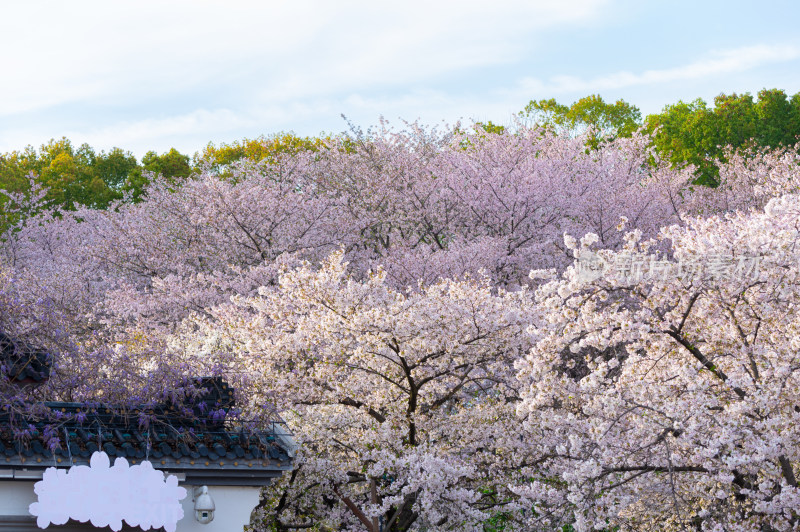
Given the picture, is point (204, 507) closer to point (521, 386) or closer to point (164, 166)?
point (521, 386)

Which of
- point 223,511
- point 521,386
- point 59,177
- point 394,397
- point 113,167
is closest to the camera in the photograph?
point 223,511

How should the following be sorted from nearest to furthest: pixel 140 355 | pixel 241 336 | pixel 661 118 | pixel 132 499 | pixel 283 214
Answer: pixel 132 499, pixel 140 355, pixel 241 336, pixel 283 214, pixel 661 118

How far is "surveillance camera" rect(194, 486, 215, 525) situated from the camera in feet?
32.3

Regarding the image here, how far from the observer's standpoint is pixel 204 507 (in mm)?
9844

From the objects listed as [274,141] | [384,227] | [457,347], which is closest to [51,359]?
[457,347]

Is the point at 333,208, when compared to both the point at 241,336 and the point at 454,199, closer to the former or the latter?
the point at 454,199

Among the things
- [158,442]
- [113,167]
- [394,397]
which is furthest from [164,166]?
[158,442]

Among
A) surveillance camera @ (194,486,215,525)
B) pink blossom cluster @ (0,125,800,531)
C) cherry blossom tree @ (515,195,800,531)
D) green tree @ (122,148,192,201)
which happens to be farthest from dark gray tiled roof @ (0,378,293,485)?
green tree @ (122,148,192,201)

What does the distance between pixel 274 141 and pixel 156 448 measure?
47.3 m

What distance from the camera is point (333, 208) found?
2831 cm

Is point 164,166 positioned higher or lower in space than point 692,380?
higher

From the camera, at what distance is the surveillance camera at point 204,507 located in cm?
985

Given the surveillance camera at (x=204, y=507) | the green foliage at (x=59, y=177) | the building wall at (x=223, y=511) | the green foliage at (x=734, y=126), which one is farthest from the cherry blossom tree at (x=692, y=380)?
the green foliage at (x=59, y=177)

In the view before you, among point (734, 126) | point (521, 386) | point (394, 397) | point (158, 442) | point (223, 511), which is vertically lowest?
point (223, 511)
